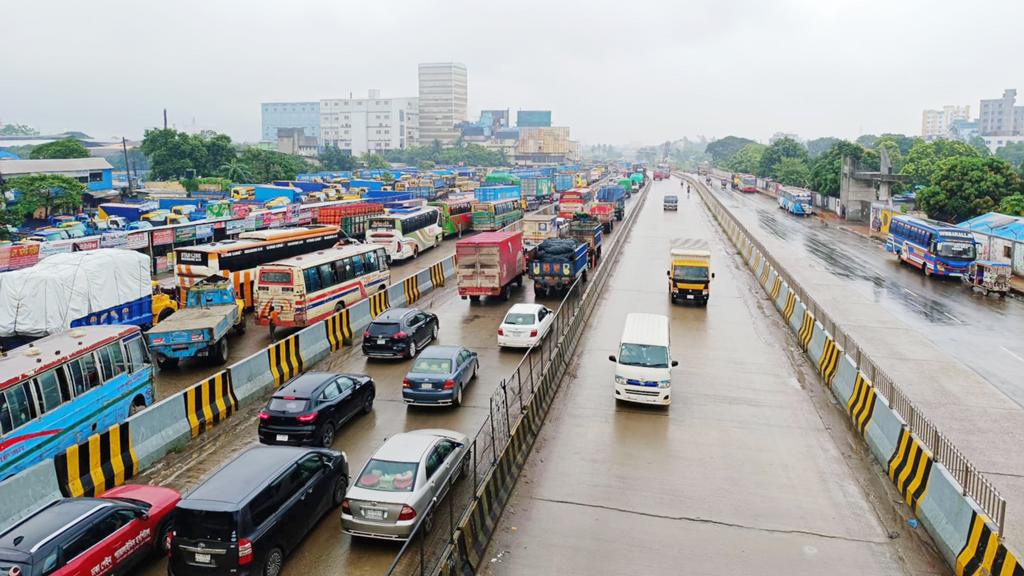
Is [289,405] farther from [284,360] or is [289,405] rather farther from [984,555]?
[984,555]

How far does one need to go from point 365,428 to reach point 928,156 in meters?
101

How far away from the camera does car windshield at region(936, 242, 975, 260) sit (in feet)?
125

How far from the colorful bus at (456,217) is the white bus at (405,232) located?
5040 mm

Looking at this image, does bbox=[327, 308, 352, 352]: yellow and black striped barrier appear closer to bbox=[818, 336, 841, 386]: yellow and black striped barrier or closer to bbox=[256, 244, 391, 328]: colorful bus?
bbox=[256, 244, 391, 328]: colorful bus

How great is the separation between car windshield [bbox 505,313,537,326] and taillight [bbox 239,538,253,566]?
1428cm

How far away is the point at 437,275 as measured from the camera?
3544 cm

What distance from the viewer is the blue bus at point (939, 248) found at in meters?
38.1

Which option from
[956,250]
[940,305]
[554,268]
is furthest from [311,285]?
[956,250]

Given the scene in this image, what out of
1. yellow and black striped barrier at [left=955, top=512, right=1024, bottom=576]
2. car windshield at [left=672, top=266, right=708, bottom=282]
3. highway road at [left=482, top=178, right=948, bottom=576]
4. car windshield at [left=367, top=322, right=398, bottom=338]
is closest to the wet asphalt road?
highway road at [left=482, top=178, right=948, bottom=576]

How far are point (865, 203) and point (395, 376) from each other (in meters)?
67.3

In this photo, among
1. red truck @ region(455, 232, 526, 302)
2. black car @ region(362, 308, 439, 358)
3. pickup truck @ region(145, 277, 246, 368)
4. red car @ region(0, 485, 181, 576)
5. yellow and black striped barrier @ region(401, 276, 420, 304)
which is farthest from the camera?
yellow and black striped barrier @ region(401, 276, 420, 304)

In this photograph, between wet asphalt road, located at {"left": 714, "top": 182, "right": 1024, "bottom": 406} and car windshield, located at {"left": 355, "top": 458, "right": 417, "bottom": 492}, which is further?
wet asphalt road, located at {"left": 714, "top": 182, "right": 1024, "bottom": 406}

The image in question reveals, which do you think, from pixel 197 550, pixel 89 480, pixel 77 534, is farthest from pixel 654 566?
pixel 89 480

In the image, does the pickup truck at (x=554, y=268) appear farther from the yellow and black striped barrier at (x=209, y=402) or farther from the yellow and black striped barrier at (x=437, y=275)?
the yellow and black striped barrier at (x=209, y=402)
